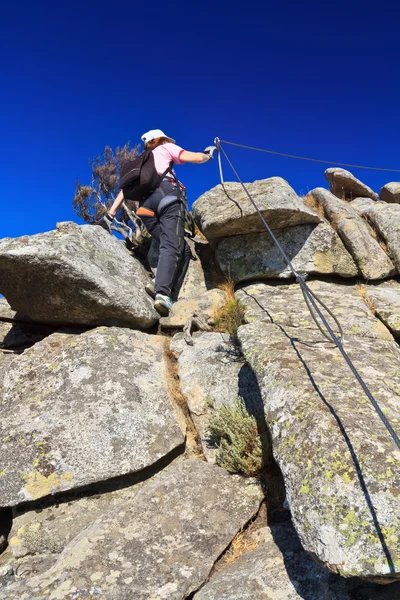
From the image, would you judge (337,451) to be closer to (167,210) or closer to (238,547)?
(238,547)

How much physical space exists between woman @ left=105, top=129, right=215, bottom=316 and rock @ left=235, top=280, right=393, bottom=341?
1469 millimetres

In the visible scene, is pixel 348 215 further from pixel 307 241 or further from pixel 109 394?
pixel 109 394

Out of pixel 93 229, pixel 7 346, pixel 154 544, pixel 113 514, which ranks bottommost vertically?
pixel 154 544

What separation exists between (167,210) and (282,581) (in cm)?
635

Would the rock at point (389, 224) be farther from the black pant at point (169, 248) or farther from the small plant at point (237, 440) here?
the small plant at point (237, 440)

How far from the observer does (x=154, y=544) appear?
11.6ft

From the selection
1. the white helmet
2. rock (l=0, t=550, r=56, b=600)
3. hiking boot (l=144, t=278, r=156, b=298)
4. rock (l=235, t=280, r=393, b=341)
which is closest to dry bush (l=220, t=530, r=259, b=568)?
rock (l=0, t=550, r=56, b=600)

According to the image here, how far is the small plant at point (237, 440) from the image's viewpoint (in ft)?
13.9

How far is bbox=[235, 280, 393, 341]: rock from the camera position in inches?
208

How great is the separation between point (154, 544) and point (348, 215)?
6602 millimetres

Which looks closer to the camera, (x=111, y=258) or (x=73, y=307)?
(x=73, y=307)

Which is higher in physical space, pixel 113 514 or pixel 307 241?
pixel 307 241

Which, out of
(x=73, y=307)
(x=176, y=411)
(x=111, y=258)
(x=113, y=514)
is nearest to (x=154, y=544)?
(x=113, y=514)

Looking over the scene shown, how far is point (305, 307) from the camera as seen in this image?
5918 mm
